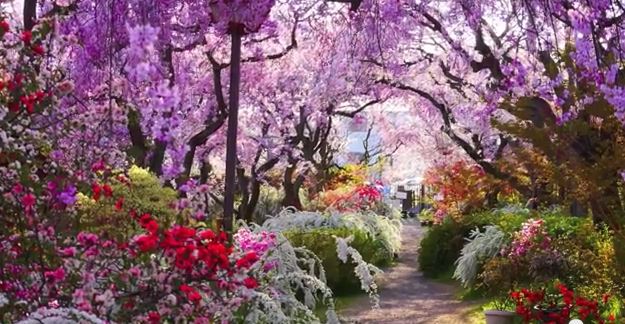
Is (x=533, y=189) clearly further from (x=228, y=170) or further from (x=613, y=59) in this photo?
(x=228, y=170)

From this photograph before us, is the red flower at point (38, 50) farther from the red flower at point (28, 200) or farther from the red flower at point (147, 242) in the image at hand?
the red flower at point (147, 242)

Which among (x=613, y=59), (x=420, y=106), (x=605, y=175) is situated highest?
(x=420, y=106)

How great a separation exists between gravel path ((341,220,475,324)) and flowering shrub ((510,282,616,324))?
5.12ft

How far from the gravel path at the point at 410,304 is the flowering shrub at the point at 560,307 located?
1560 mm

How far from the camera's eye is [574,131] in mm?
8477

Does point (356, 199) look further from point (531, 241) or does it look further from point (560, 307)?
point (560, 307)

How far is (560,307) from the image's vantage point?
24.5 ft

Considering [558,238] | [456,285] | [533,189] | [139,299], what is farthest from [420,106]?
[139,299]

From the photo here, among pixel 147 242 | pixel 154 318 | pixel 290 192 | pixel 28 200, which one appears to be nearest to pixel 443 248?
pixel 290 192

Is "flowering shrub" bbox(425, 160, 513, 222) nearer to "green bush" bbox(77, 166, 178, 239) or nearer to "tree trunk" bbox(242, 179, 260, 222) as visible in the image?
"tree trunk" bbox(242, 179, 260, 222)

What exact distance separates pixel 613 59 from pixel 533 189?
6.63 metres

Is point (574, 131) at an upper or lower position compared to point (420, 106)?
lower

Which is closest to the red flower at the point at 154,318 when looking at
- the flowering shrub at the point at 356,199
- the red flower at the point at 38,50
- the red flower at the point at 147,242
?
the red flower at the point at 147,242

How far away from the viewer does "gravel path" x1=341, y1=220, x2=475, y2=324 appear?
31.4 ft
